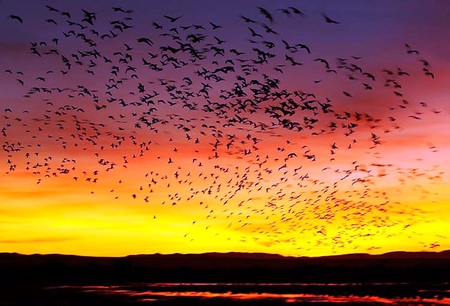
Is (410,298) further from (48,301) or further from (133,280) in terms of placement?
(133,280)

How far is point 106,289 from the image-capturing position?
213ft

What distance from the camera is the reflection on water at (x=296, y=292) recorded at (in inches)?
2096

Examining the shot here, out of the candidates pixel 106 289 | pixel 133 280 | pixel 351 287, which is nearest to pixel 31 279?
pixel 133 280

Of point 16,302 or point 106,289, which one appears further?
point 106,289

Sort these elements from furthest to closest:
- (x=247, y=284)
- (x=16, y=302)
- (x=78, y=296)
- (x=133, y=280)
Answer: (x=133, y=280) → (x=247, y=284) → (x=78, y=296) → (x=16, y=302)

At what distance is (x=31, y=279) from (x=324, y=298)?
35.8 meters

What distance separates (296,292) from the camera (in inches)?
2393

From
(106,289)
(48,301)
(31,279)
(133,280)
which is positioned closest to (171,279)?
(133,280)

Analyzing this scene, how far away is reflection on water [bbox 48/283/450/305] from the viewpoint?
53.2m

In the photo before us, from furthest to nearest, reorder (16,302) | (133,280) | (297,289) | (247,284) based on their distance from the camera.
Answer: (133,280) → (247,284) → (297,289) → (16,302)

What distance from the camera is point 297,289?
2530 inches

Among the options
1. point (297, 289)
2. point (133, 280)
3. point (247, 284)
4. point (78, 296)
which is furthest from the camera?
point (133, 280)

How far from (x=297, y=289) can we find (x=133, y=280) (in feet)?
71.3

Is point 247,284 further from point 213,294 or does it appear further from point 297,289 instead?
point 213,294
